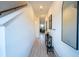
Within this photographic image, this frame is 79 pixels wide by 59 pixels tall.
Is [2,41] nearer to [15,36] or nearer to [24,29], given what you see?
[15,36]

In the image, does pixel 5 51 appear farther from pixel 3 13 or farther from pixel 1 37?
pixel 3 13

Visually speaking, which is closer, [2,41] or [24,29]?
[2,41]

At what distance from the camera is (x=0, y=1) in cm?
148

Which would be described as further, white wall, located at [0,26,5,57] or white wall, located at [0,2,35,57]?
white wall, located at [0,2,35,57]

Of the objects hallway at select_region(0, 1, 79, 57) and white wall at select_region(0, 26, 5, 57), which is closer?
white wall at select_region(0, 26, 5, 57)

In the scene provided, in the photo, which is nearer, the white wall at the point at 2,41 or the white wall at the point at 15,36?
the white wall at the point at 2,41

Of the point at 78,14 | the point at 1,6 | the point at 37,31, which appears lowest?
the point at 37,31

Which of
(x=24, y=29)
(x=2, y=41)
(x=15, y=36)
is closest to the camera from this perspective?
(x=2, y=41)

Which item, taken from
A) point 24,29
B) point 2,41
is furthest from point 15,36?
point 24,29

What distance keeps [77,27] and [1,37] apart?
1139mm

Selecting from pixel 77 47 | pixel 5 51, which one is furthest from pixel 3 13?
pixel 77 47

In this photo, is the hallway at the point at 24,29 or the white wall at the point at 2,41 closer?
the white wall at the point at 2,41

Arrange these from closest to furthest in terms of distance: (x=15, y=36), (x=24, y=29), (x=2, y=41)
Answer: (x=2, y=41), (x=15, y=36), (x=24, y=29)

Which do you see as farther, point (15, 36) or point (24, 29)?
point (24, 29)
